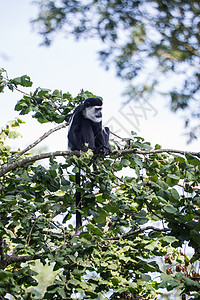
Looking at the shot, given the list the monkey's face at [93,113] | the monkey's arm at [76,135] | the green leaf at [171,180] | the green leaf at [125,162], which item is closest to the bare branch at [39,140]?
the monkey's arm at [76,135]

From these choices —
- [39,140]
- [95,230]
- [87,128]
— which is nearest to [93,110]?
[87,128]

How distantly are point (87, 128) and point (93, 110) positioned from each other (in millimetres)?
152

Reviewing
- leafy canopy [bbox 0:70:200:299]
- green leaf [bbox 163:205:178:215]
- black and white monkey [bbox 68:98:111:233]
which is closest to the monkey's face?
black and white monkey [bbox 68:98:111:233]

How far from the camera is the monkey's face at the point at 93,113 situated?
266 centimetres

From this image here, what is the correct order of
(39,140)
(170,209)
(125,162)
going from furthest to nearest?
(39,140) → (125,162) → (170,209)

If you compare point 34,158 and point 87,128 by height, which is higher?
point 87,128

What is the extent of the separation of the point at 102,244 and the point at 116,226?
5.5 inches

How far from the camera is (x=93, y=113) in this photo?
268 centimetres

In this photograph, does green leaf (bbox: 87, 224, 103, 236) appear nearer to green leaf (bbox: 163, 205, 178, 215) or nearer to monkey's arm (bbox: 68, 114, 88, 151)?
green leaf (bbox: 163, 205, 178, 215)

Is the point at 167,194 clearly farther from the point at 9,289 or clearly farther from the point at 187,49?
the point at 187,49

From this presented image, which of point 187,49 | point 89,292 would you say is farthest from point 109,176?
point 187,49

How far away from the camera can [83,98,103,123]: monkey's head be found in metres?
2.66

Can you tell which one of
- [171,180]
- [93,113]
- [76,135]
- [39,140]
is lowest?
[171,180]

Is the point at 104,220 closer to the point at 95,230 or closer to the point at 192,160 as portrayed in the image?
the point at 95,230
